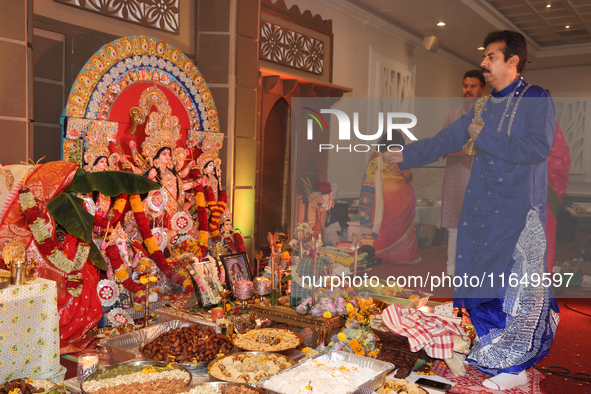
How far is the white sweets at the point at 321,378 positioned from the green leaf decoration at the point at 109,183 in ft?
6.12

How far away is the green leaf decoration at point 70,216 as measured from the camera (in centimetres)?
319

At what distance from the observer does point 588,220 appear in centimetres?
300

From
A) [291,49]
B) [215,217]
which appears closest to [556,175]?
[215,217]

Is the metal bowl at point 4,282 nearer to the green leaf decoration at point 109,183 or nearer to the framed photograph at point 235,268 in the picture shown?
the green leaf decoration at point 109,183

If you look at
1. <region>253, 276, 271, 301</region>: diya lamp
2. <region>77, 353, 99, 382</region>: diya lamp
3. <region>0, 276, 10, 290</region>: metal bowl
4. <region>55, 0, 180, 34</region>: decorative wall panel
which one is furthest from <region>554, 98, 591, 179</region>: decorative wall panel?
<region>55, 0, 180, 34</region>: decorative wall panel

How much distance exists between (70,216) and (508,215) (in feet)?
8.81

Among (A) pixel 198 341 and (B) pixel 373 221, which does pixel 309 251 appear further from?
(A) pixel 198 341

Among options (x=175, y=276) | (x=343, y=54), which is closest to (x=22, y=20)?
(x=175, y=276)

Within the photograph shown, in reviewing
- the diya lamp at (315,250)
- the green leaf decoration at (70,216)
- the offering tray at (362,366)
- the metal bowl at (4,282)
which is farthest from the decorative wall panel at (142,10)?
the offering tray at (362,366)

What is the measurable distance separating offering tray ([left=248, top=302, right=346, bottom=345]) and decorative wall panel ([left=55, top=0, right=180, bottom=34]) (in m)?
2.85

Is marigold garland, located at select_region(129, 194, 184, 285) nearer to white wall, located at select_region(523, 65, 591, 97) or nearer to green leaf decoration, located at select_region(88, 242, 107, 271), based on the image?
green leaf decoration, located at select_region(88, 242, 107, 271)

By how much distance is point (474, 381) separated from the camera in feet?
9.76

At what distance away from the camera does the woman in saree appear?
313cm

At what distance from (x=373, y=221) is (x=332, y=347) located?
829 mm
